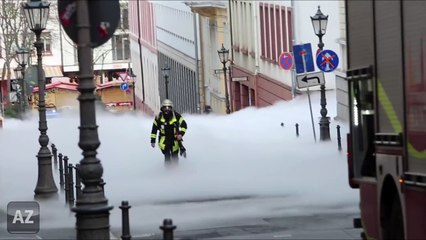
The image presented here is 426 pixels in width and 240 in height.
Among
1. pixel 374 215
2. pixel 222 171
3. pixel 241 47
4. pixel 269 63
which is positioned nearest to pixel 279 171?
pixel 222 171

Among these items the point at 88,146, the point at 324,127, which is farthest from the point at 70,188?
the point at 324,127

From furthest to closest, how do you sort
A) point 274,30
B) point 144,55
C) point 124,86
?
point 144,55, point 124,86, point 274,30

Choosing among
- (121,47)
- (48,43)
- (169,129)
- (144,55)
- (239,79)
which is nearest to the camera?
(169,129)

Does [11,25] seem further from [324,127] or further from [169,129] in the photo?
[169,129]

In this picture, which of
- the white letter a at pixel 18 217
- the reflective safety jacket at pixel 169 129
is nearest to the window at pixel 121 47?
the reflective safety jacket at pixel 169 129

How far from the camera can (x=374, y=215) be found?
13.7m

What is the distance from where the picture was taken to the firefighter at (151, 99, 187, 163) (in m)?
28.3

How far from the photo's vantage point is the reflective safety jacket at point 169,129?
28.3 meters

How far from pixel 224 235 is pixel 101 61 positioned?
320 ft

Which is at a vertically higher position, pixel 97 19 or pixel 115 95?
Result: pixel 97 19

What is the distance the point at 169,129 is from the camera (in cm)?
2861

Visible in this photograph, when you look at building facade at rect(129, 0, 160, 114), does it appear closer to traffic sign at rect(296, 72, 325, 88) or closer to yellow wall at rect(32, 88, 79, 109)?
yellow wall at rect(32, 88, 79, 109)

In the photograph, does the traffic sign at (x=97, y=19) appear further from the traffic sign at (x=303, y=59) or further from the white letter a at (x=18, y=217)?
the traffic sign at (x=303, y=59)

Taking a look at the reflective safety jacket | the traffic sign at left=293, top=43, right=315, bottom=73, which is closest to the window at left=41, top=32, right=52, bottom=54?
the traffic sign at left=293, top=43, right=315, bottom=73
